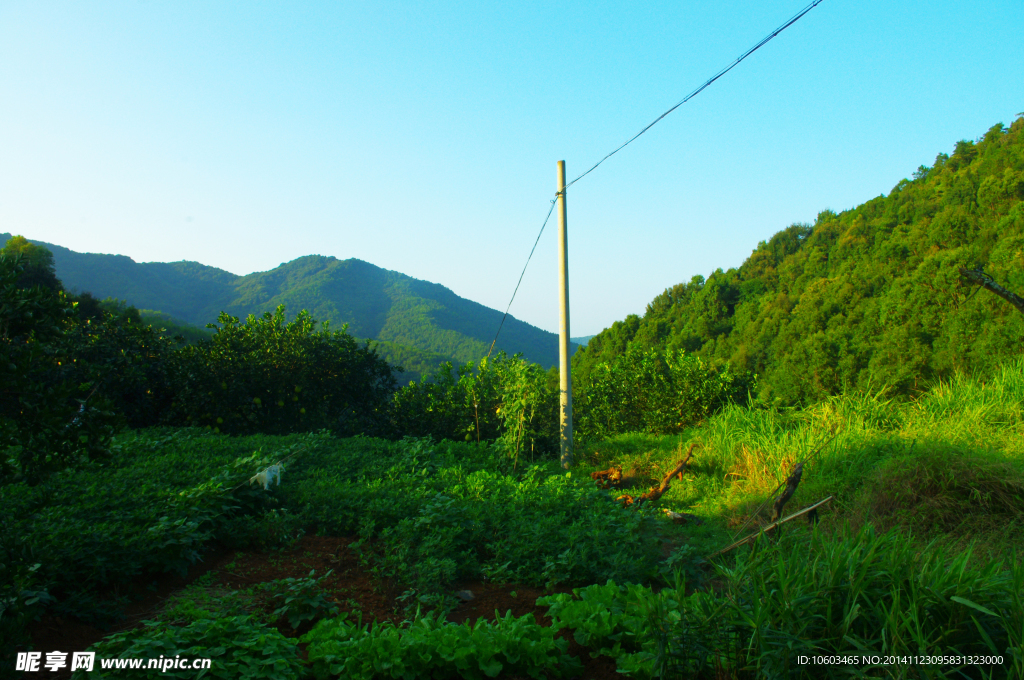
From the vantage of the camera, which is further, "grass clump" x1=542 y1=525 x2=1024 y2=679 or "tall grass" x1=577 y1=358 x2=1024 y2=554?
"tall grass" x1=577 y1=358 x2=1024 y2=554

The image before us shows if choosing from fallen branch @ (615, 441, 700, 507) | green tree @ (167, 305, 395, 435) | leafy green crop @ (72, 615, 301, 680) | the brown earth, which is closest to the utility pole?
fallen branch @ (615, 441, 700, 507)

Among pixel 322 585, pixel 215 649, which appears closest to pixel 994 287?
pixel 322 585

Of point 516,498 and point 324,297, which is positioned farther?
point 324,297

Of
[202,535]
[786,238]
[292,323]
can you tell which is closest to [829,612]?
[202,535]

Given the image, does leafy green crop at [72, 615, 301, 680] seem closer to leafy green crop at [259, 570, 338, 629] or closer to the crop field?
the crop field

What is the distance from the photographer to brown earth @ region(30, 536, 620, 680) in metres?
2.66

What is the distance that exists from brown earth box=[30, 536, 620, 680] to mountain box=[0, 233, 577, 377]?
29.1 meters

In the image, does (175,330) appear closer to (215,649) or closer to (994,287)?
(215,649)

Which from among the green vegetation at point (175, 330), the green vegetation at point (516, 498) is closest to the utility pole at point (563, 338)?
the green vegetation at point (516, 498)

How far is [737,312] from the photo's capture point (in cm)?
2186

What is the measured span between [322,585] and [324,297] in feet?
145

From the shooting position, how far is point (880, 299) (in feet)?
47.6

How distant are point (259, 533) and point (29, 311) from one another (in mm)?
2263

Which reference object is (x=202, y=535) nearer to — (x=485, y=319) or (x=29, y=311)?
(x=29, y=311)
